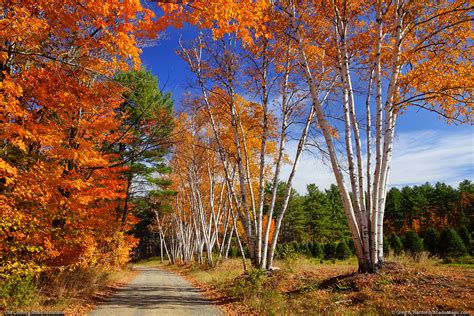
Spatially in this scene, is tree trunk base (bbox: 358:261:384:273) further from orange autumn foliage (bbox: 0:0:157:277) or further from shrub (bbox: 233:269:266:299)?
orange autumn foliage (bbox: 0:0:157:277)

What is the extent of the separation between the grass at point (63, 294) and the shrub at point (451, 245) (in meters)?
25.6

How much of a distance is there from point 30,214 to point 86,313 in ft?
9.14

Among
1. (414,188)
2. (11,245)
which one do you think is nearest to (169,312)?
(11,245)

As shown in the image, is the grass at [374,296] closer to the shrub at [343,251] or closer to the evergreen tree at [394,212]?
the shrub at [343,251]

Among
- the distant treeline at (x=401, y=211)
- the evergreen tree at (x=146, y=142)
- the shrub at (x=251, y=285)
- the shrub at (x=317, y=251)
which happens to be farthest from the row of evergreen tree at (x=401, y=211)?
the shrub at (x=251, y=285)

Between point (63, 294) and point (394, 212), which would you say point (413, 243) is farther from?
point (394, 212)

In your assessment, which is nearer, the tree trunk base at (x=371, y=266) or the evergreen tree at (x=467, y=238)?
the tree trunk base at (x=371, y=266)

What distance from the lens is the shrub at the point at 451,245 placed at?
26312 millimetres

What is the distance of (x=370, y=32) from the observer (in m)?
9.84

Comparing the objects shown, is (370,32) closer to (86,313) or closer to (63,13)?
(63,13)

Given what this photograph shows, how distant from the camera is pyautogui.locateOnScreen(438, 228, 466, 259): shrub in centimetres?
2631

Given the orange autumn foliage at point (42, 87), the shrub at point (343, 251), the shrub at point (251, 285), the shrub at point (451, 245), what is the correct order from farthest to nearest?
the shrub at point (343, 251), the shrub at point (451, 245), the shrub at point (251, 285), the orange autumn foliage at point (42, 87)

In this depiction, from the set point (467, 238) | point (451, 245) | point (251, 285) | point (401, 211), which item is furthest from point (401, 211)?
point (251, 285)

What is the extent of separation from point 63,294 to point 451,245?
28.8 meters
